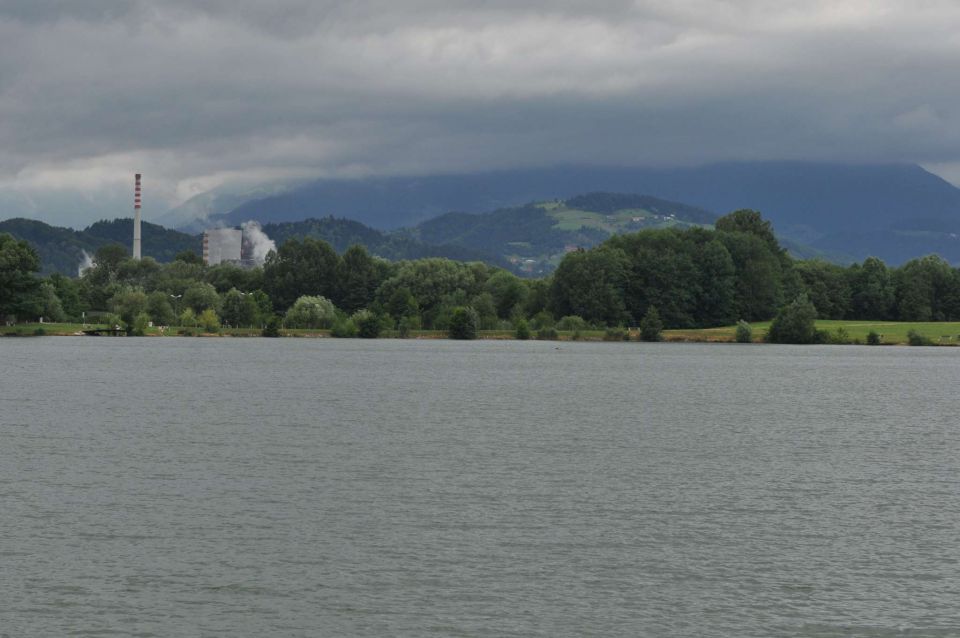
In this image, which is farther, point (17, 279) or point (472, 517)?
point (17, 279)

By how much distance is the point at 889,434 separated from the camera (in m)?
69.0

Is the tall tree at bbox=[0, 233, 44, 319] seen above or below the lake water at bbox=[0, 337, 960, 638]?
above

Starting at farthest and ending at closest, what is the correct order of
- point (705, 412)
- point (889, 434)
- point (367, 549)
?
point (705, 412), point (889, 434), point (367, 549)

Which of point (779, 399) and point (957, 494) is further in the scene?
point (779, 399)

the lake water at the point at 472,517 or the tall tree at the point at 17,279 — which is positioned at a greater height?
the tall tree at the point at 17,279

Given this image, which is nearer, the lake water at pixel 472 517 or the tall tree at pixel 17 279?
the lake water at pixel 472 517

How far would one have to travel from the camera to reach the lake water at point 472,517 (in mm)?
29781

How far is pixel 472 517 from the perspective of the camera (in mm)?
A: 40844

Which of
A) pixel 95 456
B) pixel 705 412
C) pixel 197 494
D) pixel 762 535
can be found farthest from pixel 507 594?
pixel 705 412

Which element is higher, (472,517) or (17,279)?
(17,279)

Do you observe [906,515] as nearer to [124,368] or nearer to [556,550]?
[556,550]

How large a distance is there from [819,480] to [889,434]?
20.6 m

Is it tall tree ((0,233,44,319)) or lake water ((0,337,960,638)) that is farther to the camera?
tall tree ((0,233,44,319))

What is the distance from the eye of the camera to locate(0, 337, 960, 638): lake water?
97.7 ft
